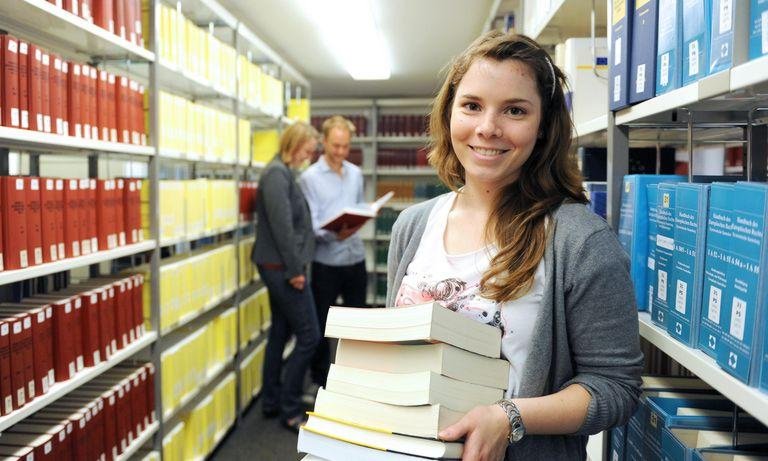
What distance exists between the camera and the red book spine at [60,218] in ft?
6.07

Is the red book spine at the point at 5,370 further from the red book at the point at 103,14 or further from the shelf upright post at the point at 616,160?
the shelf upright post at the point at 616,160

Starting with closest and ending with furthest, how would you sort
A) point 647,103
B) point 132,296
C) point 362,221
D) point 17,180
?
1. point 647,103
2. point 17,180
3. point 132,296
4. point 362,221

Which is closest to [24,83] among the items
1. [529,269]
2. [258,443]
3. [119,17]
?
[119,17]

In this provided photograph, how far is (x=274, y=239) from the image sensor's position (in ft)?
10.8

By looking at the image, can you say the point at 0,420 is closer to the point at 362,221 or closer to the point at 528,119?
the point at 528,119

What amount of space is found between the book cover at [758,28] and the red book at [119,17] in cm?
209

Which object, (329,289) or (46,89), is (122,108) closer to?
(46,89)

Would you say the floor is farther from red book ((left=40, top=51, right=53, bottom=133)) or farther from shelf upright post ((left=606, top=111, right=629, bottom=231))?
shelf upright post ((left=606, top=111, right=629, bottom=231))

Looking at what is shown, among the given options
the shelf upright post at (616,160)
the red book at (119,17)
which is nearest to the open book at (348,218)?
the red book at (119,17)

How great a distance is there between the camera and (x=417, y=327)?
36.6 inches

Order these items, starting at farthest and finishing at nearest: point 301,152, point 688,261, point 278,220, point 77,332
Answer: point 301,152 < point 278,220 < point 77,332 < point 688,261

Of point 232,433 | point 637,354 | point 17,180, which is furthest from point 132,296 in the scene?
point 637,354

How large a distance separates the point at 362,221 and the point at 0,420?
2367mm

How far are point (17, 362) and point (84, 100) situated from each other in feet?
2.91
